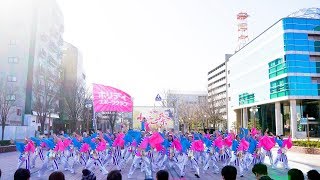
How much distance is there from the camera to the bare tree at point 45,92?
49.7 meters

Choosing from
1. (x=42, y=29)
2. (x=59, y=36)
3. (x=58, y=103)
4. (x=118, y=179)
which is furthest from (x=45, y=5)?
(x=118, y=179)

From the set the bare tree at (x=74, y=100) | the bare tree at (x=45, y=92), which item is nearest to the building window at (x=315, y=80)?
the bare tree at (x=74, y=100)

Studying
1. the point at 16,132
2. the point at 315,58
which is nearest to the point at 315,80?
the point at 315,58

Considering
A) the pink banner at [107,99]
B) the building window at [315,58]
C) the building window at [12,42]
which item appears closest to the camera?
the pink banner at [107,99]

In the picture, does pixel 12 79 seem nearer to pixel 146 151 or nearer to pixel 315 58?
pixel 146 151

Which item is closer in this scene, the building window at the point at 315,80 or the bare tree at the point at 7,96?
the bare tree at the point at 7,96

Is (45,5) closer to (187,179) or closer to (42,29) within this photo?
(42,29)

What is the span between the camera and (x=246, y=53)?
66750 mm

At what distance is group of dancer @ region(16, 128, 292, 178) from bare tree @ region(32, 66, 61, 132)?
29.5 m

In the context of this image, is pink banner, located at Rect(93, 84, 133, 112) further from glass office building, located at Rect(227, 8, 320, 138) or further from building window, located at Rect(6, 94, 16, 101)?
glass office building, located at Rect(227, 8, 320, 138)

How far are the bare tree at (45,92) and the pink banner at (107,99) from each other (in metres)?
29.1

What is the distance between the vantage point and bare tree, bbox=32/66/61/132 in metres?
49.7

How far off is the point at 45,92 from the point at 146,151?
38929mm

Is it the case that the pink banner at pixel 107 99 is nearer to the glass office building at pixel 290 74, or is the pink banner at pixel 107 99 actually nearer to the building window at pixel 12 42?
the glass office building at pixel 290 74
